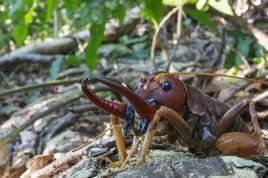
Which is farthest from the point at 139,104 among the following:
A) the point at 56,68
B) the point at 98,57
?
the point at 98,57

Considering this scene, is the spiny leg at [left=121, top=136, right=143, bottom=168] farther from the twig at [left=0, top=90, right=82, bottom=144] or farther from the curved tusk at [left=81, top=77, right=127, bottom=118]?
the twig at [left=0, top=90, right=82, bottom=144]

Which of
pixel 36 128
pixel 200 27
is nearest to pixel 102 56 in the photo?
pixel 200 27

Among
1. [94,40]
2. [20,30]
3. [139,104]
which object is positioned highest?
[20,30]

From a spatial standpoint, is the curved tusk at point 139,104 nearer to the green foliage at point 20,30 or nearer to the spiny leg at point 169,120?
the spiny leg at point 169,120

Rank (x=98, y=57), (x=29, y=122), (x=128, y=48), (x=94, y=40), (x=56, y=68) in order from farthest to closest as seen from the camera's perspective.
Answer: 1. (x=128, y=48)
2. (x=98, y=57)
3. (x=56, y=68)
4. (x=94, y=40)
5. (x=29, y=122)

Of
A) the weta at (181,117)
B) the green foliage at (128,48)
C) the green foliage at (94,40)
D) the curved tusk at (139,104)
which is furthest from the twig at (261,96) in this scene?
the green foliage at (128,48)

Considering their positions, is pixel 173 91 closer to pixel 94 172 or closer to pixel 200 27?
pixel 94 172

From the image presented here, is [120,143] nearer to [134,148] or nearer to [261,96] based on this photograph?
[134,148]

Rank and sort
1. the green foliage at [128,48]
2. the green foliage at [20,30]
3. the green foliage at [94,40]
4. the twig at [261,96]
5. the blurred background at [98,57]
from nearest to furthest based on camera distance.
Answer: the blurred background at [98,57], the twig at [261,96], the green foliage at [94,40], the green foliage at [20,30], the green foliage at [128,48]
